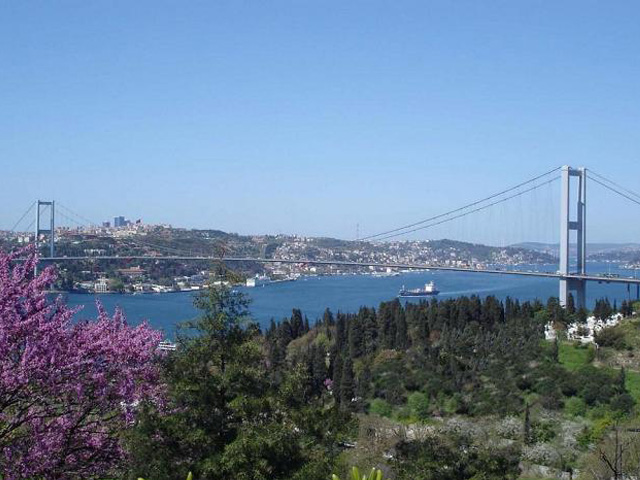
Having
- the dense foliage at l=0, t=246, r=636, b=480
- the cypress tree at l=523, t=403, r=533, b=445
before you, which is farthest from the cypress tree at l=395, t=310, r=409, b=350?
the dense foliage at l=0, t=246, r=636, b=480

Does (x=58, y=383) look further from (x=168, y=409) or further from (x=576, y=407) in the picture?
(x=576, y=407)

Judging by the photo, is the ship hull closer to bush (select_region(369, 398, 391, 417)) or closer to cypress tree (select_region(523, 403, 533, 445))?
bush (select_region(369, 398, 391, 417))

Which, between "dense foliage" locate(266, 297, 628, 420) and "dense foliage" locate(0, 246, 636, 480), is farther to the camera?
"dense foliage" locate(266, 297, 628, 420)

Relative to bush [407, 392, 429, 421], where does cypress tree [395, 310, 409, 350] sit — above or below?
above

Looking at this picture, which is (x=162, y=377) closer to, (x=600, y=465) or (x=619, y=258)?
(x=600, y=465)

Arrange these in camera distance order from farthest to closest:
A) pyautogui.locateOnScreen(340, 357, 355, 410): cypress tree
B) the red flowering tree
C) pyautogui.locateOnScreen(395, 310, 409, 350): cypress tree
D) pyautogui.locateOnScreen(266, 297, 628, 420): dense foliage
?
pyautogui.locateOnScreen(395, 310, 409, 350): cypress tree
pyautogui.locateOnScreen(340, 357, 355, 410): cypress tree
pyautogui.locateOnScreen(266, 297, 628, 420): dense foliage
the red flowering tree

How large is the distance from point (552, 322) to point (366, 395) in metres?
4.81

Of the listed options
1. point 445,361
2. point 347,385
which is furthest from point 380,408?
point 445,361

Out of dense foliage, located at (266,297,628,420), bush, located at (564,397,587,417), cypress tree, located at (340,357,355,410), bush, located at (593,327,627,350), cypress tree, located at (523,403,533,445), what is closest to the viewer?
cypress tree, located at (523,403,533,445)

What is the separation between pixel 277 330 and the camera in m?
15.8

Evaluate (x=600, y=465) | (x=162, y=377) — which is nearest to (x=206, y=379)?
(x=162, y=377)

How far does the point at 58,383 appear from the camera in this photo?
259cm

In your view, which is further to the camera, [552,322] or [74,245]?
[74,245]

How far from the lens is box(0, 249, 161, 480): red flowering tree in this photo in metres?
2.52
